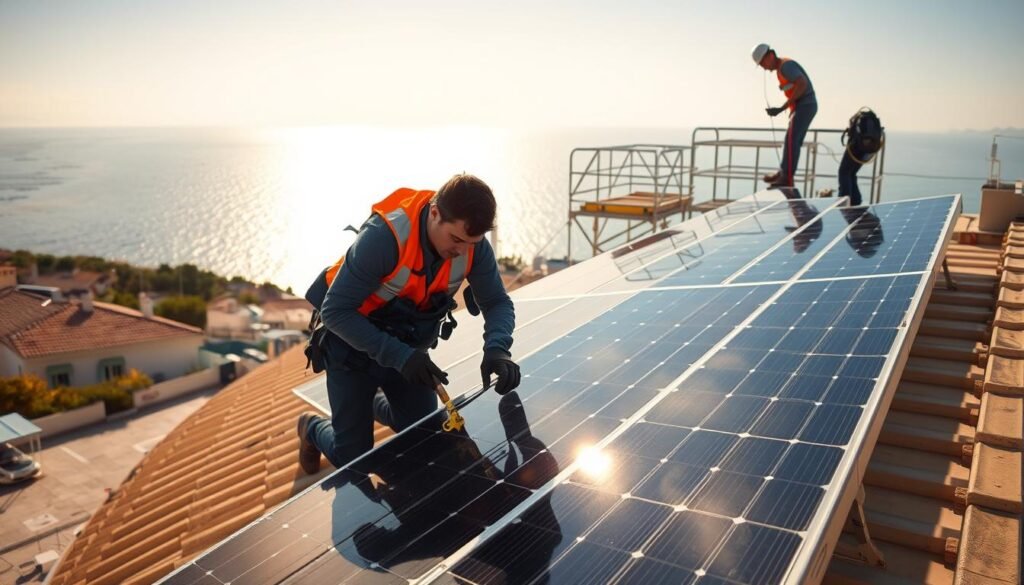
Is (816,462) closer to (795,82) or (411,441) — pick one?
(411,441)

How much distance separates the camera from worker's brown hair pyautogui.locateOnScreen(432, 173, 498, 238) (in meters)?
4.04

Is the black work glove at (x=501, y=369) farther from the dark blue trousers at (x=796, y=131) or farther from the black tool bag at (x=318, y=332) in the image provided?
the dark blue trousers at (x=796, y=131)

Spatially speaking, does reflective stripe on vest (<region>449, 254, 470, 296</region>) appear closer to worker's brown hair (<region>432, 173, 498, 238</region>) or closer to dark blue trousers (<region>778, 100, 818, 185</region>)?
worker's brown hair (<region>432, 173, 498, 238</region>)

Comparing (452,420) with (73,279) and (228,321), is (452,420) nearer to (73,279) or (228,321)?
(228,321)

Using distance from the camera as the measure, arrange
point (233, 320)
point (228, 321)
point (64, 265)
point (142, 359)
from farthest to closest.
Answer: point (64, 265) → point (233, 320) → point (228, 321) → point (142, 359)

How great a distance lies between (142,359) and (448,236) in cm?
5123

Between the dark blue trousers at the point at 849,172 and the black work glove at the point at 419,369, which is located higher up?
the dark blue trousers at the point at 849,172

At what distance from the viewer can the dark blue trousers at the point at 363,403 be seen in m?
5.06

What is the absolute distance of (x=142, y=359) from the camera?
161ft

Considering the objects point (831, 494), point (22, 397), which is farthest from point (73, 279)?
point (831, 494)

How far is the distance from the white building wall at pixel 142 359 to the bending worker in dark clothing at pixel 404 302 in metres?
48.3

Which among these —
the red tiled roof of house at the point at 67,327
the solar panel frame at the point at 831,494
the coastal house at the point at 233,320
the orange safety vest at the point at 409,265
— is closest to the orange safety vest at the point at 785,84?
the solar panel frame at the point at 831,494

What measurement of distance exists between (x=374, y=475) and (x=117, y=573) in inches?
157

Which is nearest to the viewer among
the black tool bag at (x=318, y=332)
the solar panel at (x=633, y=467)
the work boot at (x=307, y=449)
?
the solar panel at (x=633, y=467)
